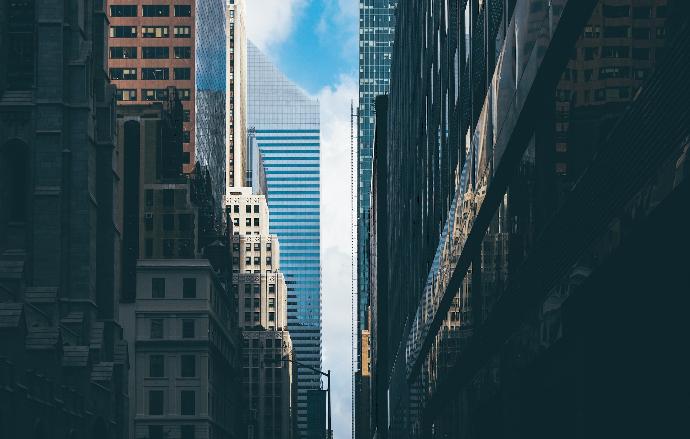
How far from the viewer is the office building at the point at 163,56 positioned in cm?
15875

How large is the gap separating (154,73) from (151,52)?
8.98ft

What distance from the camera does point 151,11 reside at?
161 metres

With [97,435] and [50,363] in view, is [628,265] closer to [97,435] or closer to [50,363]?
[50,363]

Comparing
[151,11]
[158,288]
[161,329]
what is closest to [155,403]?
[161,329]

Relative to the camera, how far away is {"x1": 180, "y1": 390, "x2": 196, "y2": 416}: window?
119 metres

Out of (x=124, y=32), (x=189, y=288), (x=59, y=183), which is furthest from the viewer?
(x=124, y=32)

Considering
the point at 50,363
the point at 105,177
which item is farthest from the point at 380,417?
the point at 50,363

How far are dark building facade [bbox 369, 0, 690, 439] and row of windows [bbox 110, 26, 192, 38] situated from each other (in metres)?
129

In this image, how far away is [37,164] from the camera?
222 feet

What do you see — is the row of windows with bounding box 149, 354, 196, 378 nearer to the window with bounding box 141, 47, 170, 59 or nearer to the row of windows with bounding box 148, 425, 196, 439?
the row of windows with bounding box 148, 425, 196, 439

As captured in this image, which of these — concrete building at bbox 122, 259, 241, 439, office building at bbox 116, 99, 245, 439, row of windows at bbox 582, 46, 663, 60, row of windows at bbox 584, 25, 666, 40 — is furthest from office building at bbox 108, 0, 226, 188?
row of windows at bbox 584, 25, 666, 40

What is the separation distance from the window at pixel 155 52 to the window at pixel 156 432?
187 ft

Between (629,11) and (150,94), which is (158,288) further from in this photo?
(629,11)

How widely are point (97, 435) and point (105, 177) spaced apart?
16.0 meters
